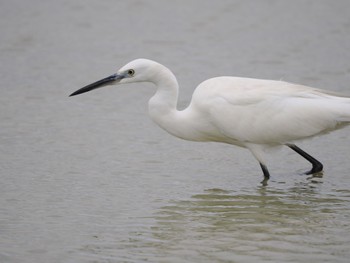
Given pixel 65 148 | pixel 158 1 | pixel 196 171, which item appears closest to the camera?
pixel 196 171

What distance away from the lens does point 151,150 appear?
8828 mm

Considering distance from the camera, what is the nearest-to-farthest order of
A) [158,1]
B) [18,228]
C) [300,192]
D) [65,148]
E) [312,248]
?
1. [312,248]
2. [18,228]
3. [300,192]
4. [65,148]
5. [158,1]

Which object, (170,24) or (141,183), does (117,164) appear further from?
(170,24)

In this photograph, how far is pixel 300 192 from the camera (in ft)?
24.5

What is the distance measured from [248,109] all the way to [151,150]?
1601mm

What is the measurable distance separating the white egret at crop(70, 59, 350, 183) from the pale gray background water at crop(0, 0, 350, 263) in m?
0.47

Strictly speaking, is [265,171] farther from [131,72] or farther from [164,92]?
[131,72]

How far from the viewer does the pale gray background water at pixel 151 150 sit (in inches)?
238

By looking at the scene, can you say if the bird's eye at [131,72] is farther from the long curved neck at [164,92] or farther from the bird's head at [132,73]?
the long curved neck at [164,92]

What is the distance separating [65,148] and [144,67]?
1730 mm

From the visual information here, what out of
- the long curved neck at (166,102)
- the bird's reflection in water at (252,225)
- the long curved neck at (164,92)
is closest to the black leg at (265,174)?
the bird's reflection in water at (252,225)

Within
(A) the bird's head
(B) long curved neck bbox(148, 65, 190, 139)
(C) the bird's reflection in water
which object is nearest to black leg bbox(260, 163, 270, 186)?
(C) the bird's reflection in water

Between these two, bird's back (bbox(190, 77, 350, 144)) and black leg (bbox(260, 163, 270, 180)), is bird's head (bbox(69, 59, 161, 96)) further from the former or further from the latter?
black leg (bbox(260, 163, 270, 180))

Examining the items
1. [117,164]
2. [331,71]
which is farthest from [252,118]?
[331,71]
